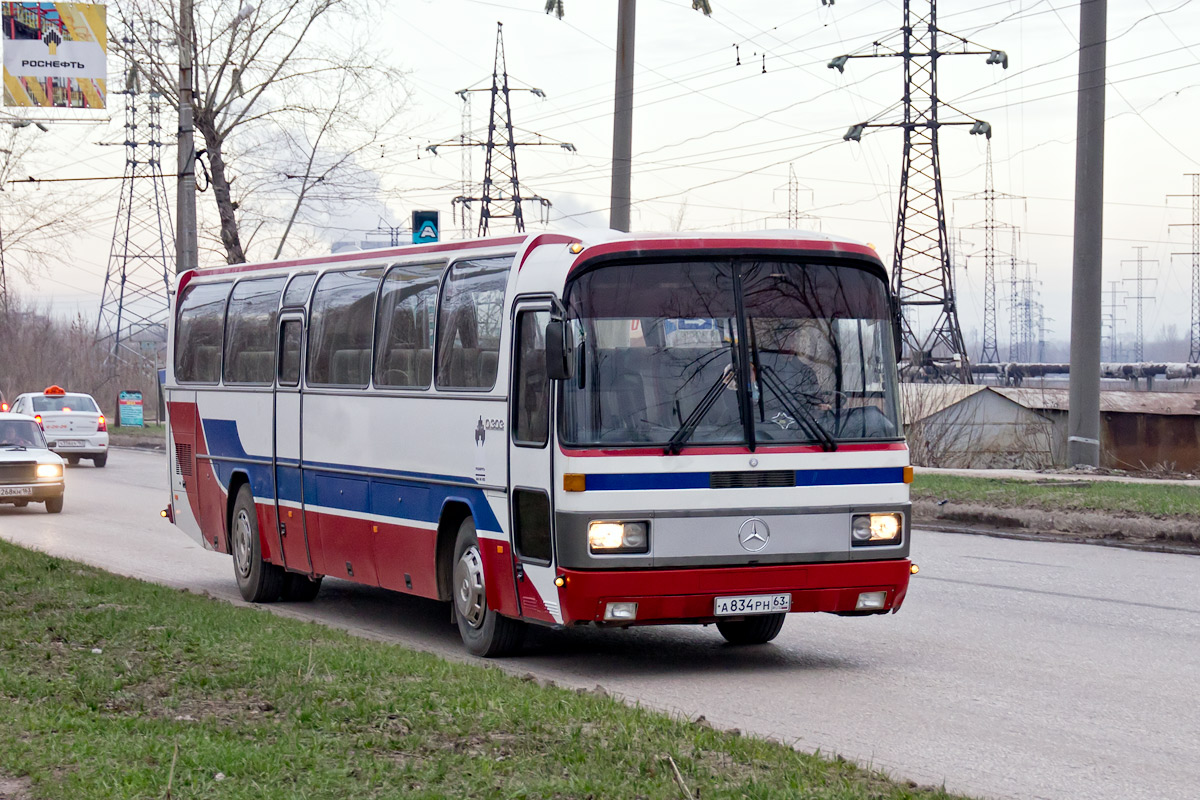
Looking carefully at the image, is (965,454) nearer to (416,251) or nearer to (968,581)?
(968,581)

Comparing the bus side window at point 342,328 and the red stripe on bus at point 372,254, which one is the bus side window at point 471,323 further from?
the bus side window at point 342,328

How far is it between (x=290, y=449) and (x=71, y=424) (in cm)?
2626

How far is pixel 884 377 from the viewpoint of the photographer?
990 cm

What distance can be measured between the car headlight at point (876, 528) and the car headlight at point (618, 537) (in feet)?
4.61

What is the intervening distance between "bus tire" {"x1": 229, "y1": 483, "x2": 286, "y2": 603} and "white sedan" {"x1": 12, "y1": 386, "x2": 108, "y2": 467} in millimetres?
23994

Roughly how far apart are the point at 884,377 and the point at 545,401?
227 centimetres

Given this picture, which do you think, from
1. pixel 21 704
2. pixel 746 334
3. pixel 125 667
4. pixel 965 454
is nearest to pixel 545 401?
pixel 746 334

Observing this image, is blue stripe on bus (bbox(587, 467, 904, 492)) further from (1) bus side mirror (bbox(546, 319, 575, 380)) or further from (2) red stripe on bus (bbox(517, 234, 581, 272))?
(2) red stripe on bus (bbox(517, 234, 581, 272))

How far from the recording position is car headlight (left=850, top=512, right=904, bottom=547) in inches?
380

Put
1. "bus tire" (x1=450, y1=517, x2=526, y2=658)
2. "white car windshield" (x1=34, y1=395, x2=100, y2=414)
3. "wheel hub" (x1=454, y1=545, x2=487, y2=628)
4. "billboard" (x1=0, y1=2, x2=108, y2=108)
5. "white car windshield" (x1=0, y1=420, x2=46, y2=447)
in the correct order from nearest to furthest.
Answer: "bus tire" (x1=450, y1=517, x2=526, y2=658), "wheel hub" (x1=454, y1=545, x2=487, y2=628), "billboard" (x1=0, y1=2, x2=108, y2=108), "white car windshield" (x1=0, y1=420, x2=46, y2=447), "white car windshield" (x1=34, y1=395, x2=100, y2=414)

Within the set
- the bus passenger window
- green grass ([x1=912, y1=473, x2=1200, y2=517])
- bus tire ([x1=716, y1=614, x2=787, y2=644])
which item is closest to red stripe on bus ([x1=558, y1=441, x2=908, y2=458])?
bus tire ([x1=716, y1=614, x2=787, y2=644])

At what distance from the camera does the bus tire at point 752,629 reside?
35.3 feet

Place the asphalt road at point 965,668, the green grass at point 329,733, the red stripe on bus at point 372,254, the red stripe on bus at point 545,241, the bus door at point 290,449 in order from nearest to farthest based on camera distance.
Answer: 1. the green grass at point 329,733
2. the asphalt road at point 965,668
3. the red stripe on bus at point 545,241
4. the red stripe on bus at point 372,254
5. the bus door at point 290,449

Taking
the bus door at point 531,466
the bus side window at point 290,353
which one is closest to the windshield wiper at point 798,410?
the bus door at point 531,466
